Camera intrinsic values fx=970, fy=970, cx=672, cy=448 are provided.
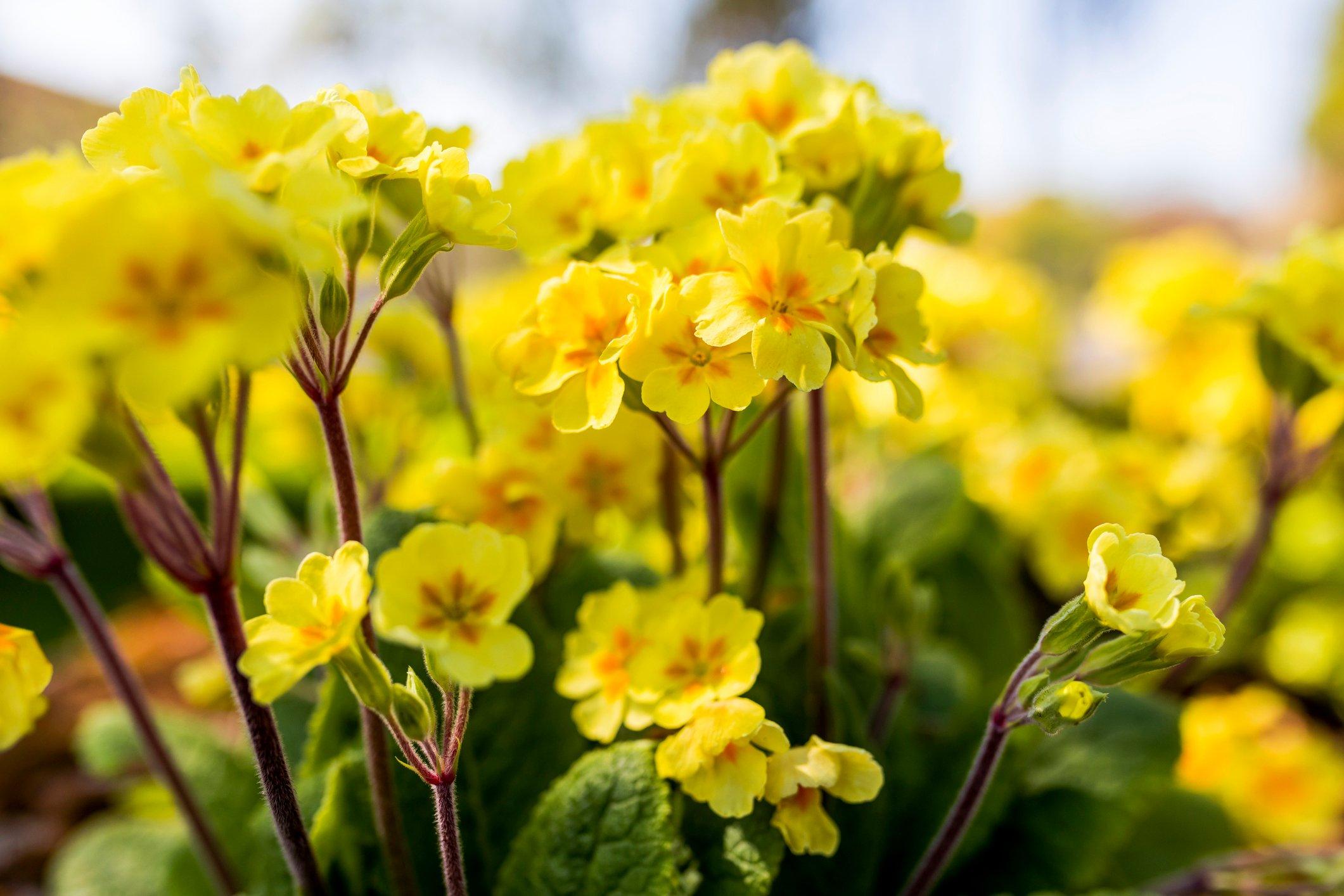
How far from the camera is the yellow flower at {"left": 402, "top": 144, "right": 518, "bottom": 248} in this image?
1.71ft

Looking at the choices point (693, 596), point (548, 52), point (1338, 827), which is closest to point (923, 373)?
point (1338, 827)

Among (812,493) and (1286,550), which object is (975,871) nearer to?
(812,493)

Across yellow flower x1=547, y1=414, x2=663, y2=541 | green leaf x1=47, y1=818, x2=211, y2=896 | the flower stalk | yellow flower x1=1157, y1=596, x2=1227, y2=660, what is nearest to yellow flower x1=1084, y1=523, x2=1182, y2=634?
yellow flower x1=1157, y1=596, x2=1227, y2=660

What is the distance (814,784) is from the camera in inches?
22.3

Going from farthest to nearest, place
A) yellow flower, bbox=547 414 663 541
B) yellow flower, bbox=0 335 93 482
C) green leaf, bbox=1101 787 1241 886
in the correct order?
green leaf, bbox=1101 787 1241 886, yellow flower, bbox=547 414 663 541, yellow flower, bbox=0 335 93 482

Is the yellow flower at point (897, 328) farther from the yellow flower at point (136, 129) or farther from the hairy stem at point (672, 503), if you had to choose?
the yellow flower at point (136, 129)

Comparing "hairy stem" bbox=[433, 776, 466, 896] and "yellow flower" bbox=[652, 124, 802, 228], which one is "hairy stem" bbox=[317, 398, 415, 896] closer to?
"hairy stem" bbox=[433, 776, 466, 896]

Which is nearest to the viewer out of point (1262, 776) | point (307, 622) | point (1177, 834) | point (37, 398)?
point (37, 398)

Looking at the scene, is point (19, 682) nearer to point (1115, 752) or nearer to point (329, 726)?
point (329, 726)

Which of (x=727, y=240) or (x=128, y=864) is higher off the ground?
(x=727, y=240)

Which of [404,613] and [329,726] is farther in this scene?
[329,726]

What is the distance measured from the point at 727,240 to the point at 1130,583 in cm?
29

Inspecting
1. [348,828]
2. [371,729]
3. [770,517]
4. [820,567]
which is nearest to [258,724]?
[371,729]

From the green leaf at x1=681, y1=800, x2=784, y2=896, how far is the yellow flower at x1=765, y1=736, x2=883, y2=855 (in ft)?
0.09
